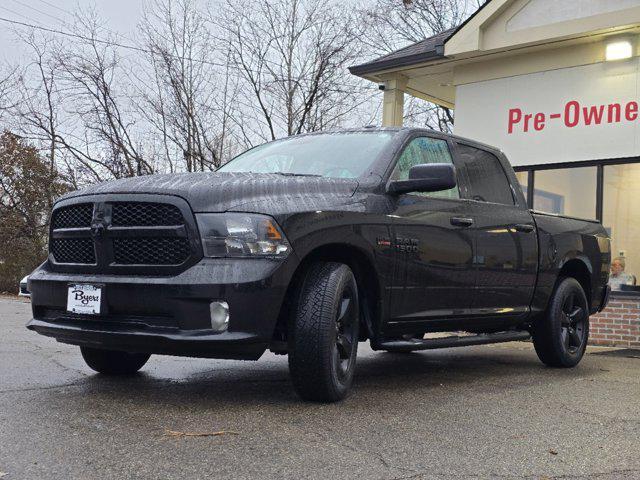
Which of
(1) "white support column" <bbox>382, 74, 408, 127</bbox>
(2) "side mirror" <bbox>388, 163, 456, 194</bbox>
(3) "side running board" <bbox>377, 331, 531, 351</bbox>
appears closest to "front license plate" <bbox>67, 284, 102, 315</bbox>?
(3) "side running board" <bbox>377, 331, 531, 351</bbox>

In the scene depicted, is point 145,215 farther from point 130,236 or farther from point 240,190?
point 240,190

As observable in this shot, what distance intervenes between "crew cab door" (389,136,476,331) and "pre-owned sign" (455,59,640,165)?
17.5ft

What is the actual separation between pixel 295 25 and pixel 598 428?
18820 millimetres

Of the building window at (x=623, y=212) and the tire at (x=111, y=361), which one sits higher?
the building window at (x=623, y=212)

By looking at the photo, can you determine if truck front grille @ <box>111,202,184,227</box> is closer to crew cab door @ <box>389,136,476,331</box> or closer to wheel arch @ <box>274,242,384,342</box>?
wheel arch @ <box>274,242,384,342</box>

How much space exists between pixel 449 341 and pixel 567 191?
6.06 meters

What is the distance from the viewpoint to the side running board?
4898 millimetres

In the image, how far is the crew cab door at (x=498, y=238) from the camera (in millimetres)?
5711

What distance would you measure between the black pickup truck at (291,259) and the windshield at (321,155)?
0.02 metres

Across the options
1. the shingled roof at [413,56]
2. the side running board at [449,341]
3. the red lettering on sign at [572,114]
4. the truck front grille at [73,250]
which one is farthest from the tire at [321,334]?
the shingled roof at [413,56]

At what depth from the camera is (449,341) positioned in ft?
17.9

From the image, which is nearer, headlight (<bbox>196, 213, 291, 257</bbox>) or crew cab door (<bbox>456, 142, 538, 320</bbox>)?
headlight (<bbox>196, 213, 291, 257</bbox>)

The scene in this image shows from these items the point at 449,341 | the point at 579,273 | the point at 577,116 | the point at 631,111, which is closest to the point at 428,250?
the point at 449,341

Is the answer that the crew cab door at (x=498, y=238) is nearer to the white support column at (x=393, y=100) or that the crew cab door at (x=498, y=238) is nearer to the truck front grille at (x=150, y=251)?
the truck front grille at (x=150, y=251)
